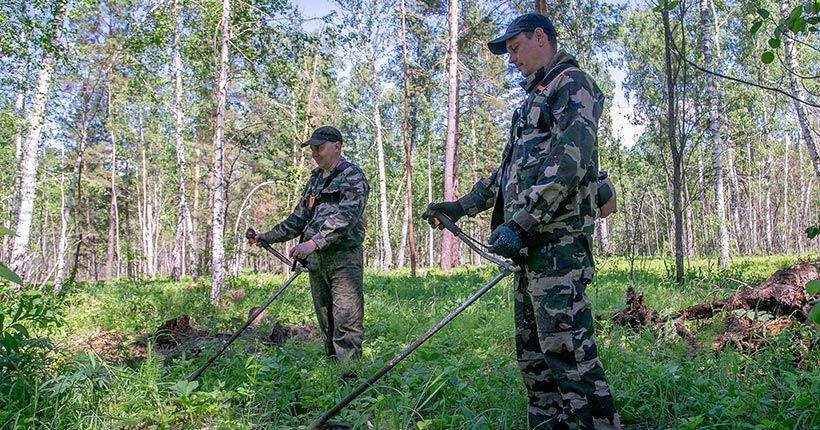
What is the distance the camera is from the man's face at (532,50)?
2.77 metres

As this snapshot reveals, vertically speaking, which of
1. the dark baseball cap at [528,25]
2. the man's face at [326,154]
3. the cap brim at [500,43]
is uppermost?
the dark baseball cap at [528,25]

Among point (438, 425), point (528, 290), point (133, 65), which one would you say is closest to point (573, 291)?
point (528, 290)

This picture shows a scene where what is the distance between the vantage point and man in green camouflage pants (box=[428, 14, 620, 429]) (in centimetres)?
247

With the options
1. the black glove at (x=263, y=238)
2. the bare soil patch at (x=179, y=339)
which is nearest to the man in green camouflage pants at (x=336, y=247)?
the black glove at (x=263, y=238)

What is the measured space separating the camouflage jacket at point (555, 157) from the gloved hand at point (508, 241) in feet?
0.13

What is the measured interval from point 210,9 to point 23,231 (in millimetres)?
5639

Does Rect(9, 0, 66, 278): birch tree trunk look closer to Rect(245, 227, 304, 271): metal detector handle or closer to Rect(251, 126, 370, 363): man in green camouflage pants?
Rect(245, 227, 304, 271): metal detector handle

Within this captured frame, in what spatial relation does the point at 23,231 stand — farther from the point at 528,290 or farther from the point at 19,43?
the point at 528,290

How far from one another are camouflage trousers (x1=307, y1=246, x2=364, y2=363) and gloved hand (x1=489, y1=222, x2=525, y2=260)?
2.30 meters

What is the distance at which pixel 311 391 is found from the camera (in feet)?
12.2

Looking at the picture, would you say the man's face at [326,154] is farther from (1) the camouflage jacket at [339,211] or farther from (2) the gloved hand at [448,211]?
(2) the gloved hand at [448,211]

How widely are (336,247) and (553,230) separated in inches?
95.7

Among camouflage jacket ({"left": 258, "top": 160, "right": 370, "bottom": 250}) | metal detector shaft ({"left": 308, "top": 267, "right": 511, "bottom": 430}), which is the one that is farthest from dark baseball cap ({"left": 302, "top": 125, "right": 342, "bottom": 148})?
metal detector shaft ({"left": 308, "top": 267, "right": 511, "bottom": 430})

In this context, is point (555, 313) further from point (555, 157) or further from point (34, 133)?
point (34, 133)
